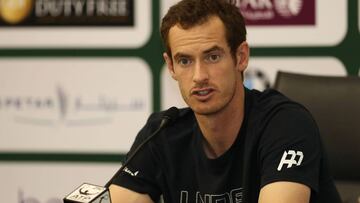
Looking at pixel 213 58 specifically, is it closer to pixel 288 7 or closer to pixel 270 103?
pixel 270 103

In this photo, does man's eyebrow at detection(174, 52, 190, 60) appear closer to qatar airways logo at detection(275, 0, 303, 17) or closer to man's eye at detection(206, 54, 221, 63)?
man's eye at detection(206, 54, 221, 63)

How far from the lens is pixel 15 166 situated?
3.13m

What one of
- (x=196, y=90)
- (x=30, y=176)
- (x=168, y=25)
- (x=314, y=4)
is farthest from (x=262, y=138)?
(x=30, y=176)

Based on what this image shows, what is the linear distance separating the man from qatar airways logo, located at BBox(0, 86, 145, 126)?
39.9 inches

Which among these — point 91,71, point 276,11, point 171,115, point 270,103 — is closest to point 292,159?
point 270,103

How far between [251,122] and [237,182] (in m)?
0.16

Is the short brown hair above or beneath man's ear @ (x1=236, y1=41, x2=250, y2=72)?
above

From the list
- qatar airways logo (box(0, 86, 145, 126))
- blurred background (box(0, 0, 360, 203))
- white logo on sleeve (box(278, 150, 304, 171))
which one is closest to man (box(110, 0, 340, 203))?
white logo on sleeve (box(278, 150, 304, 171))

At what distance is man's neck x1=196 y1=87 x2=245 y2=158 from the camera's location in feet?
6.16

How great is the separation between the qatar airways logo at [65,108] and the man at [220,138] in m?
1.01

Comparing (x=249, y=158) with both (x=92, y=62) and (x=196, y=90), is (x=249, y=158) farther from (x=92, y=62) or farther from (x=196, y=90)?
(x=92, y=62)

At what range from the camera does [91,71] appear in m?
3.00

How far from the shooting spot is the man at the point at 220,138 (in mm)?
1735

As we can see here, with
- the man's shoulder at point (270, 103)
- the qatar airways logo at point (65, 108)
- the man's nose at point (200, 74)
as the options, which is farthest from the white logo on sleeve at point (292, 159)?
the qatar airways logo at point (65, 108)
